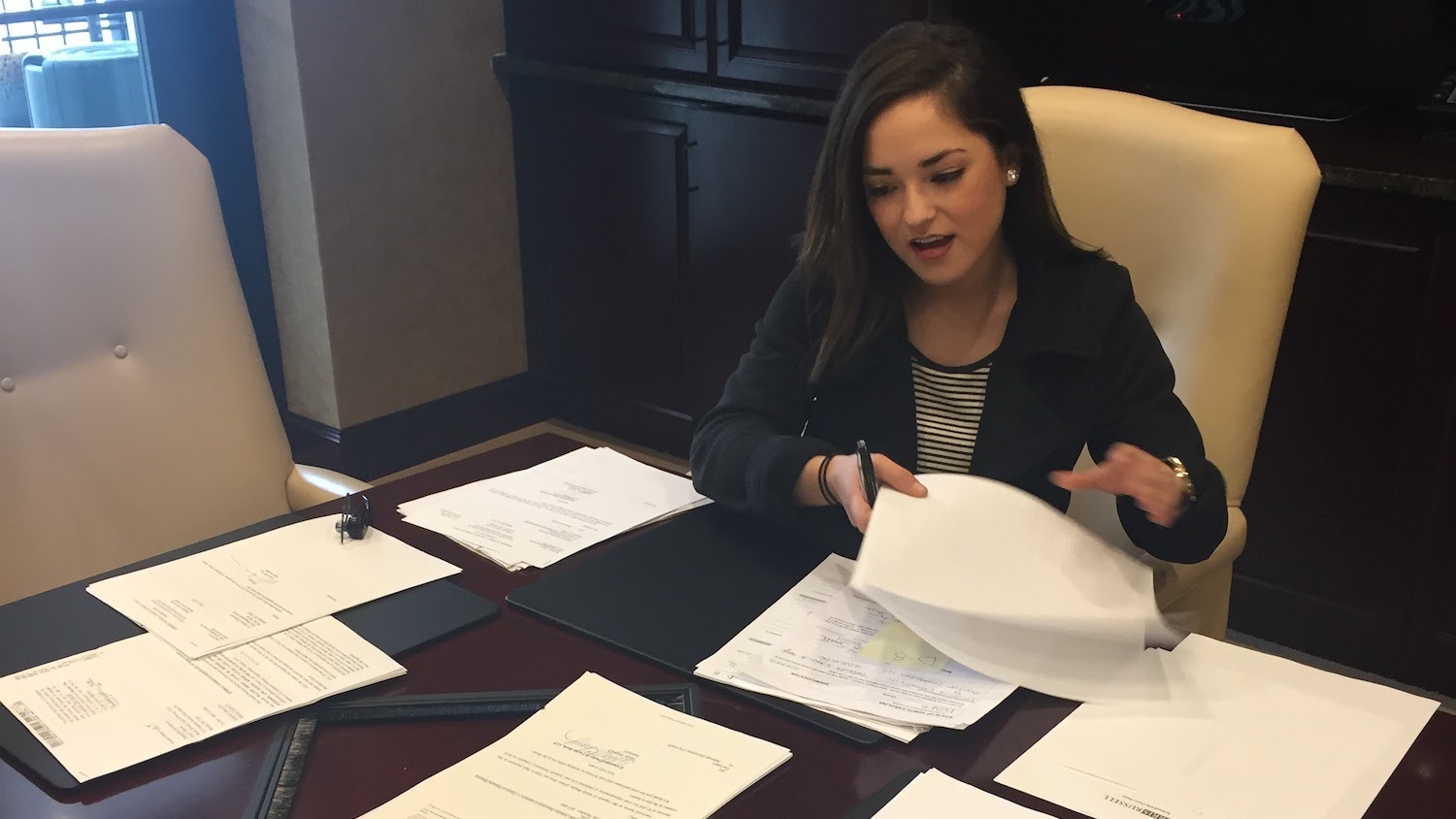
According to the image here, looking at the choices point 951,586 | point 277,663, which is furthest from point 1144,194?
point 277,663

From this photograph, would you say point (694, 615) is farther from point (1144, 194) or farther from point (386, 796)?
point (1144, 194)

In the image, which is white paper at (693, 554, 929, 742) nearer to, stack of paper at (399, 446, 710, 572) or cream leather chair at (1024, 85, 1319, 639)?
stack of paper at (399, 446, 710, 572)

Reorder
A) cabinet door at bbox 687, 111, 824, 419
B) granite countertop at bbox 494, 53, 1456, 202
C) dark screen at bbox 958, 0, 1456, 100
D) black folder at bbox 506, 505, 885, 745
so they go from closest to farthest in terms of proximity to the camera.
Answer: black folder at bbox 506, 505, 885, 745 → granite countertop at bbox 494, 53, 1456, 202 → dark screen at bbox 958, 0, 1456, 100 → cabinet door at bbox 687, 111, 824, 419

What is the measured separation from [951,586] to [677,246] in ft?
6.96

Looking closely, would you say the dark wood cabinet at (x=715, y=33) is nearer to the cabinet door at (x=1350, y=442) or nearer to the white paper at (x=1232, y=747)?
the cabinet door at (x=1350, y=442)

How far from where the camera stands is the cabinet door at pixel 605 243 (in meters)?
3.03

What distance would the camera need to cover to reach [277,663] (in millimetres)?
1033

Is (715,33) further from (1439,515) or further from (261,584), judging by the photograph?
(261,584)

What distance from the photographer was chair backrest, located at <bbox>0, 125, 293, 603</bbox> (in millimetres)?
1402

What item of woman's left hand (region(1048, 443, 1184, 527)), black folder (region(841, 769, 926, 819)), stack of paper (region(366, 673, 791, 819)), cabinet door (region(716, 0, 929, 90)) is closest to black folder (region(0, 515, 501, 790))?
stack of paper (region(366, 673, 791, 819))

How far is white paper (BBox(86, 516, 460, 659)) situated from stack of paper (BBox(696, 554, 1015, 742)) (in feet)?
1.02

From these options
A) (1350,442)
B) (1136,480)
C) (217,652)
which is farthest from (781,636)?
(1350,442)

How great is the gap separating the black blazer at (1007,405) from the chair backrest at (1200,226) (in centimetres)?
6

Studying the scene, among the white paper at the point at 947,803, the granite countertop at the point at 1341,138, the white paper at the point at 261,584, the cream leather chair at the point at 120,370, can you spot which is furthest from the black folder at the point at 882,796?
the granite countertop at the point at 1341,138
